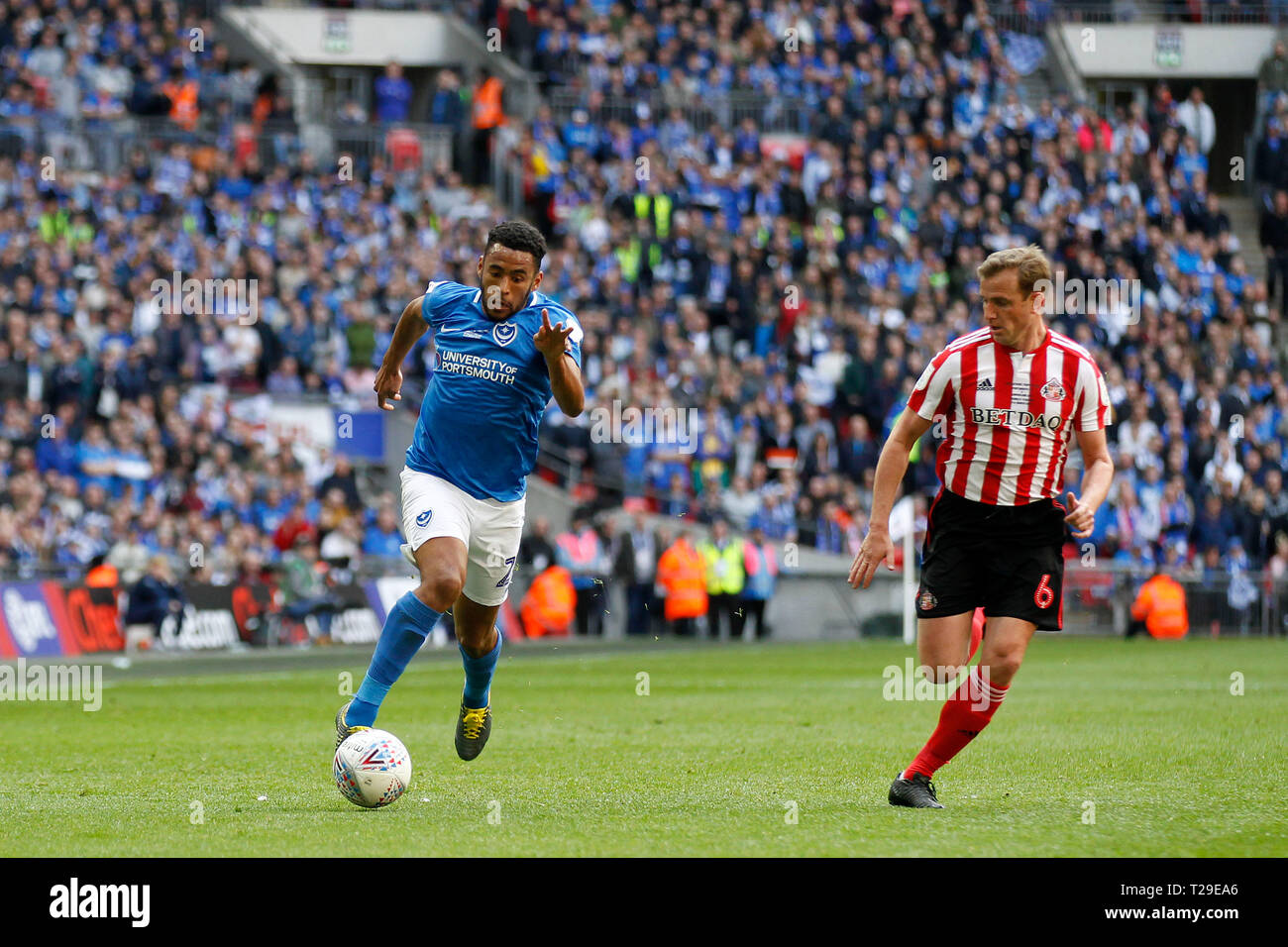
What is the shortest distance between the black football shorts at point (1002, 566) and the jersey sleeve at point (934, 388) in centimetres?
42

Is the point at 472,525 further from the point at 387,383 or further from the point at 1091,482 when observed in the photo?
the point at 1091,482

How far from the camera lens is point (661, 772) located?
981 cm

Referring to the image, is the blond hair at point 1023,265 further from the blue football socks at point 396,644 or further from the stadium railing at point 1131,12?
the stadium railing at point 1131,12

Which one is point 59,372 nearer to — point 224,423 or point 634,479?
point 224,423

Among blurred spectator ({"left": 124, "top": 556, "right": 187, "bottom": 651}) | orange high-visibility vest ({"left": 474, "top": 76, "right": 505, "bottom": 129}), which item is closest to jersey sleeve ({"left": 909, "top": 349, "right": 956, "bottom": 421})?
blurred spectator ({"left": 124, "top": 556, "right": 187, "bottom": 651})

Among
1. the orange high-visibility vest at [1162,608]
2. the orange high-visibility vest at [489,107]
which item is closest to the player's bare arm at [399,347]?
the orange high-visibility vest at [1162,608]

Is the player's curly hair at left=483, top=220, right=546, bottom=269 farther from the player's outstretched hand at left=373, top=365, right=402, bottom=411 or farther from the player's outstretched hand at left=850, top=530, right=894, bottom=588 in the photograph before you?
the player's outstretched hand at left=850, top=530, right=894, bottom=588

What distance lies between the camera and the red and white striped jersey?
8375mm

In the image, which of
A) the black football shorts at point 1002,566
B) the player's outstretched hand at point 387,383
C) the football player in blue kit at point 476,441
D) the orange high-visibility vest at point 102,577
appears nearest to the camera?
the black football shorts at point 1002,566

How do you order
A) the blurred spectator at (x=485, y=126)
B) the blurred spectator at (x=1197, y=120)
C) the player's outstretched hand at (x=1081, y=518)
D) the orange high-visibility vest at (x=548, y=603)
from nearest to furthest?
the player's outstretched hand at (x=1081, y=518)
the orange high-visibility vest at (x=548, y=603)
the blurred spectator at (x=485, y=126)
the blurred spectator at (x=1197, y=120)

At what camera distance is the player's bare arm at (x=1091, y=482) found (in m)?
7.91
